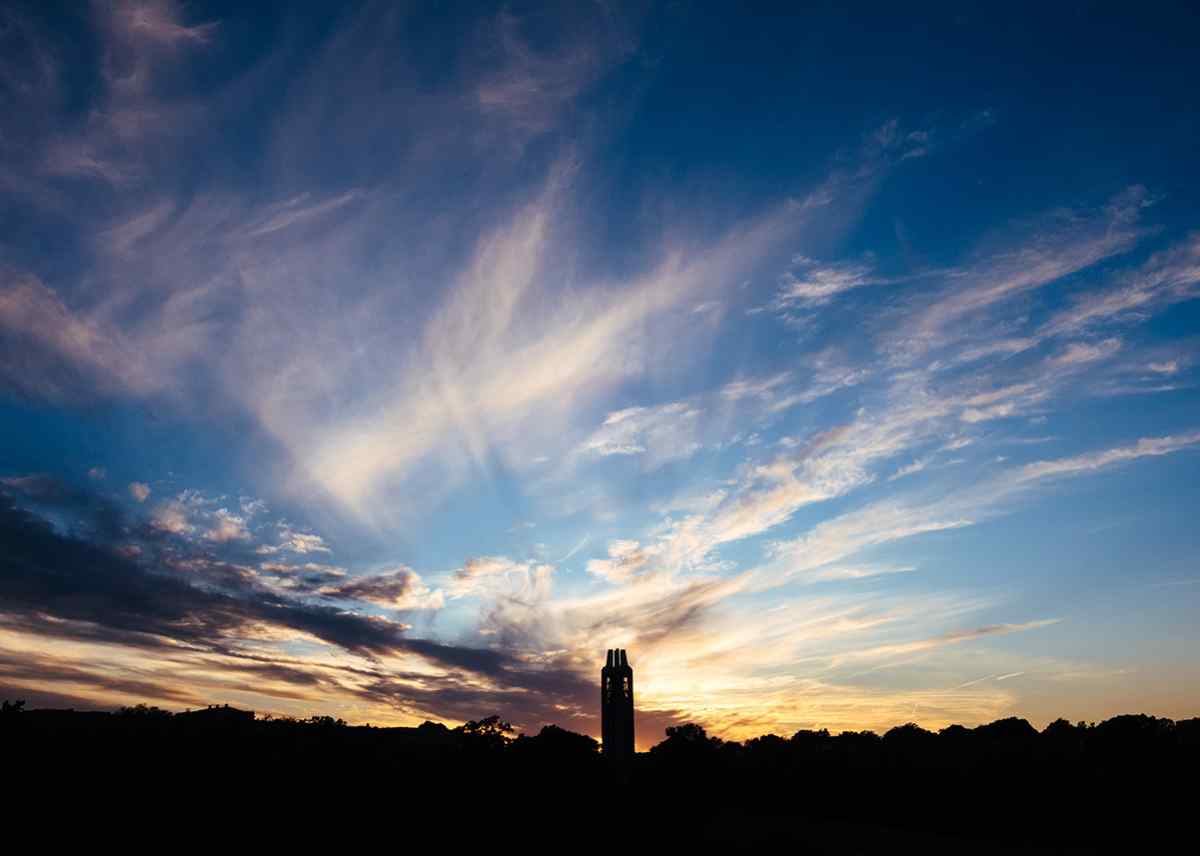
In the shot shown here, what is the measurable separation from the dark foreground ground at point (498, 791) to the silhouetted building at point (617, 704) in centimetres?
1020

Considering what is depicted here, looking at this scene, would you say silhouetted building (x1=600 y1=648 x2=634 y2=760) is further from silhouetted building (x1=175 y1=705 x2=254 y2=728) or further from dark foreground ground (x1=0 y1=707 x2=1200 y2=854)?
silhouetted building (x1=175 y1=705 x2=254 y2=728)

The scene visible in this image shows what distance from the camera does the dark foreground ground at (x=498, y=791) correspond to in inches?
813

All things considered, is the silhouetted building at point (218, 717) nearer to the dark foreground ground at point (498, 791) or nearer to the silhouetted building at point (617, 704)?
the dark foreground ground at point (498, 791)

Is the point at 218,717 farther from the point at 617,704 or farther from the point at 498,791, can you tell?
the point at 617,704

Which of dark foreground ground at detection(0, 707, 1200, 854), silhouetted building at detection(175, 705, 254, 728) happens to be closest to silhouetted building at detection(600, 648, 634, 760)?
dark foreground ground at detection(0, 707, 1200, 854)

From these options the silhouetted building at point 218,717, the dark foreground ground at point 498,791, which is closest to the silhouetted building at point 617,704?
the dark foreground ground at point 498,791

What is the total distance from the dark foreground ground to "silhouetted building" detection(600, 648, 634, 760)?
33.5ft

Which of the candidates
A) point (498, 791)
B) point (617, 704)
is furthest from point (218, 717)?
point (617, 704)

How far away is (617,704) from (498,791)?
42388mm

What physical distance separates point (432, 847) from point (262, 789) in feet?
19.7

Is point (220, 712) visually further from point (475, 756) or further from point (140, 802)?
point (475, 756)

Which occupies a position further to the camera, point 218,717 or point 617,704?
point 617,704

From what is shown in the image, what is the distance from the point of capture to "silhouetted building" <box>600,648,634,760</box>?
209 ft

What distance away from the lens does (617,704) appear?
6488 centimetres
